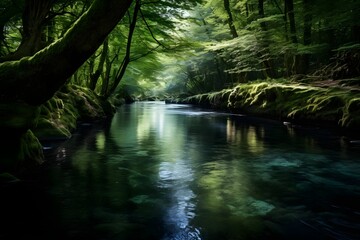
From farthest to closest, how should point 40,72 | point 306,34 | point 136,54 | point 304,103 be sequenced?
A: point 136,54 < point 306,34 < point 304,103 < point 40,72

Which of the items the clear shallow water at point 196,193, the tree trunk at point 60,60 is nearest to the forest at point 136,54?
the tree trunk at point 60,60

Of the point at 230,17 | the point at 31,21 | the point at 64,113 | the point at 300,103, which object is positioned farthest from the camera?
the point at 230,17

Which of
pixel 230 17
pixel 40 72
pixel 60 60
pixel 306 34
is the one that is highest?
pixel 230 17

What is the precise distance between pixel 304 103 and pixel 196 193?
11.1 meters

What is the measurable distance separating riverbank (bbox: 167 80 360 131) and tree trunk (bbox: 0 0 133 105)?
945 centimetres

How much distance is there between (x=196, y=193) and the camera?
5.08 metres

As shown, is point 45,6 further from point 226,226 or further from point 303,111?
point 303,111

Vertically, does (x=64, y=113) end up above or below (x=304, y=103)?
below

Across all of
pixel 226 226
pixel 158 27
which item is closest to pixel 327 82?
pixel 158 27

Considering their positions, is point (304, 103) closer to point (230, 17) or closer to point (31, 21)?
point (31, 21)

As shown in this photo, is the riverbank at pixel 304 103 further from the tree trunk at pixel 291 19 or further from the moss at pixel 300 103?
the tree trunk at pixel 291 19

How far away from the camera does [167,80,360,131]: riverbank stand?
11.8 metres

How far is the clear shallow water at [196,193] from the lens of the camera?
147 inches

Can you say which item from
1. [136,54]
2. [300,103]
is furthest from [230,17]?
[300,103]
